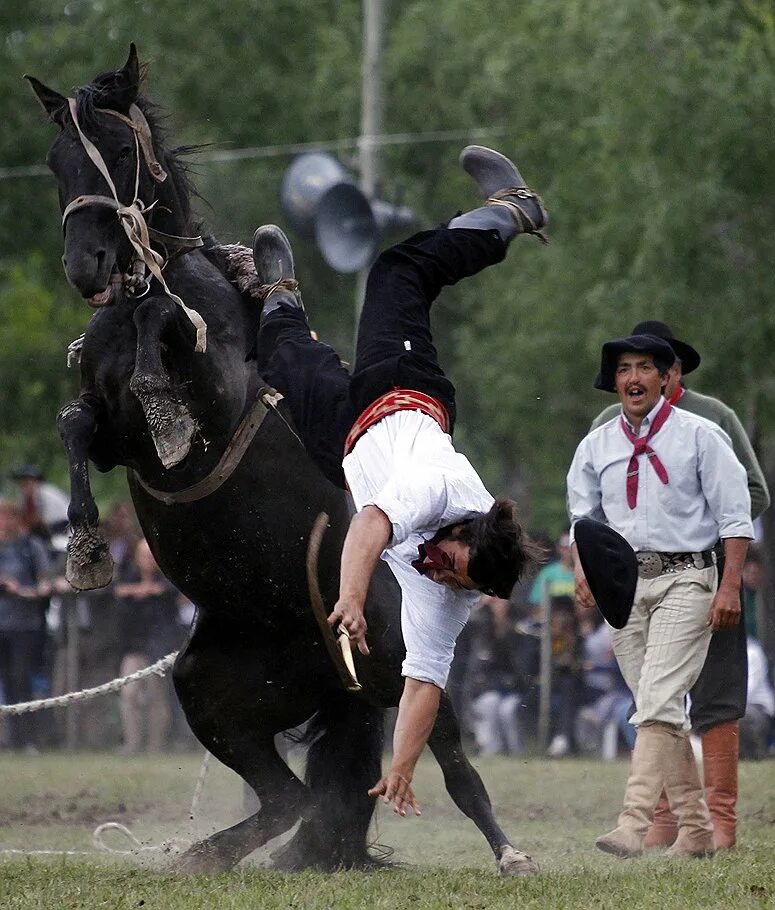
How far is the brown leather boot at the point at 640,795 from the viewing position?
6840 millimetres

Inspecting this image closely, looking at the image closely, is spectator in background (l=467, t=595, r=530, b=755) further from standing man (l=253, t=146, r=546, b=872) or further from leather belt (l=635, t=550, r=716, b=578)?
standing man (l=253, t=146, r=546, b=872)

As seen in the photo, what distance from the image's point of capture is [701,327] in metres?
14.6

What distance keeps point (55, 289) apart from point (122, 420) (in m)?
13.7

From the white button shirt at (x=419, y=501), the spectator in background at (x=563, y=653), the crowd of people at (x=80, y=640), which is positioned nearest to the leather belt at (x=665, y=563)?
the white button shirt at (x=419, y=501)

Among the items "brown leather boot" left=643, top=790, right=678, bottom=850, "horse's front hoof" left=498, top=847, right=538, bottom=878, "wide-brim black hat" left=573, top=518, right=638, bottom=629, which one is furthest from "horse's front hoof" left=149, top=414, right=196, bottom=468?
"brown leather boot" left=643, top=790, right=678, bottom=850

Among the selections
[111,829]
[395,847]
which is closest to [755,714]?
[395,847]

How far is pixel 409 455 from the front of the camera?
5.65 m

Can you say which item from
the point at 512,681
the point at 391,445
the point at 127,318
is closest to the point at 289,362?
the point at 127,318

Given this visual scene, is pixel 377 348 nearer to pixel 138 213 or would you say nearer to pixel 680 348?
pixel 138 213

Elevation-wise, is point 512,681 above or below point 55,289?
below

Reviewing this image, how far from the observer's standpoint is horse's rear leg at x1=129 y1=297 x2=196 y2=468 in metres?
6.54

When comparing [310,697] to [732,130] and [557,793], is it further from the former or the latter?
[732,130]

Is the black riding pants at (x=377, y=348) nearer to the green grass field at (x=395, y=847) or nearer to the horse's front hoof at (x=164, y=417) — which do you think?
the horse's front hoof at (x=164, y=417)

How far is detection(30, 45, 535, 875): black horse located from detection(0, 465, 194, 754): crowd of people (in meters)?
6.01
